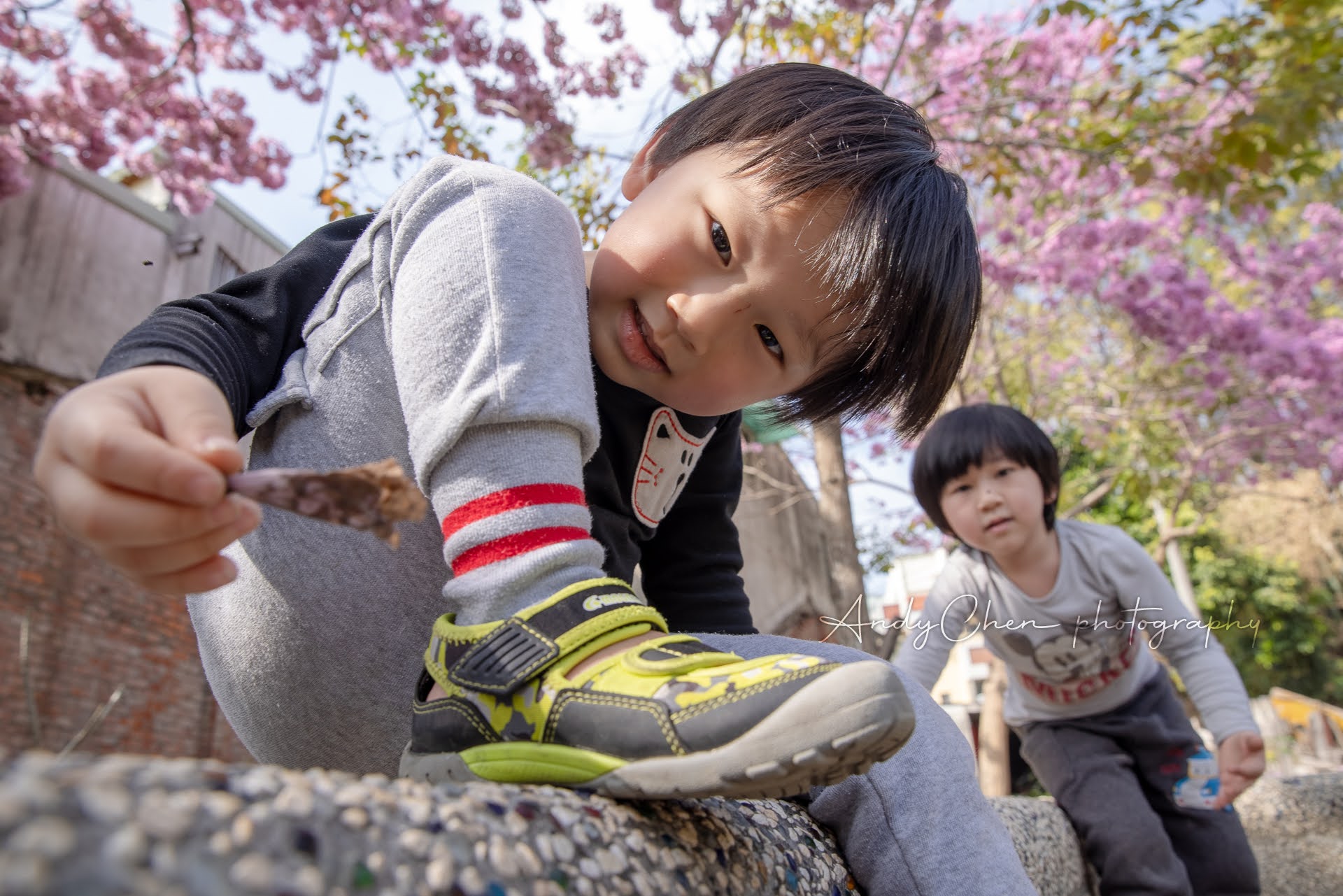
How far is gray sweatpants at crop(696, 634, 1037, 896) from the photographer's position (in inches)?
33.8

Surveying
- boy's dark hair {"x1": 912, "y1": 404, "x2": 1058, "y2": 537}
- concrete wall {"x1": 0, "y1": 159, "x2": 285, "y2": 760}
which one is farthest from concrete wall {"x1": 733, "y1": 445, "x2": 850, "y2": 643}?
concrete wall {"x1": 0, "y1": 159, "x2": 285, "y2": 760}

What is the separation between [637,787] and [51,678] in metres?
6.45

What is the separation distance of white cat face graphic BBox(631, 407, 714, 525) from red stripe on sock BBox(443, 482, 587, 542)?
53cm

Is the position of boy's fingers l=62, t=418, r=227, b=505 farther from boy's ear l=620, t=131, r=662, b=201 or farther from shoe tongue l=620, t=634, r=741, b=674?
boy's ear l=620, t=131, r=662, b=201

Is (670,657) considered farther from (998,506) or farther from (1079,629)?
(1079,629)

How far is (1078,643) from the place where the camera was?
2441 mm

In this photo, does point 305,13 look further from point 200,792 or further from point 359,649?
point 200,792

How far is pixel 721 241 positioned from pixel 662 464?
375 mm

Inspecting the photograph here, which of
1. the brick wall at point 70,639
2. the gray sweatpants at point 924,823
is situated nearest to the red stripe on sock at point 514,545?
the gray sweatpants at point 924,823

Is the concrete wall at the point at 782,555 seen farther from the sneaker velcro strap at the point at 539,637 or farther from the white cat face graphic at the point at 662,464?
the sneaker velcro strap at the point at 539,637

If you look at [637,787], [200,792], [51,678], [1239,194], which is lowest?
[51,678]

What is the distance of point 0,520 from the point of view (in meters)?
5.47

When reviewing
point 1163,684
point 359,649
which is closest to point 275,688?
point 359,649

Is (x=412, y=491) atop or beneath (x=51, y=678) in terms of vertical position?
atop
